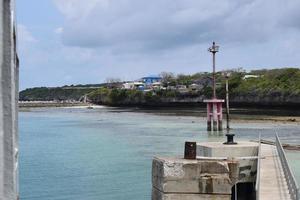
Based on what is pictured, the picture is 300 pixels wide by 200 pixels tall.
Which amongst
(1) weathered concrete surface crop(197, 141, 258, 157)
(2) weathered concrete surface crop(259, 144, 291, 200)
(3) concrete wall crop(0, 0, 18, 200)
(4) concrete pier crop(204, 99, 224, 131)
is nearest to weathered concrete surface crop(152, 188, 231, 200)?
(2) weathered concrete surface crop(259, 144, 291, 200)

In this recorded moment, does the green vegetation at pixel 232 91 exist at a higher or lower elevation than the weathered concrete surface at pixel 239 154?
higher

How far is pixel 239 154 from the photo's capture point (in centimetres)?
1870

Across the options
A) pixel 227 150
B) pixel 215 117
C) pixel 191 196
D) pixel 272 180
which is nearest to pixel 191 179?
pixel 191 196

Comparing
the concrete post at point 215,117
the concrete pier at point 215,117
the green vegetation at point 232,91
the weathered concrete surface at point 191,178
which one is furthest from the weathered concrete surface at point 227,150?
the green vegetation at point 232,91

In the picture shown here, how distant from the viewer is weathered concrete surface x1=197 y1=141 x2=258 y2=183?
17719 mm

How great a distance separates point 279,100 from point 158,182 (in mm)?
104681

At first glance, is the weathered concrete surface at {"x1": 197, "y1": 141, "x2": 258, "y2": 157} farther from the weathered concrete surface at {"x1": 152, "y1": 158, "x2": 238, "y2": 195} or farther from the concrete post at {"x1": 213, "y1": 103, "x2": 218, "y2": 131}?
the concrete post at {"x1": 213, "y1": 103, "x2": 218, "y2": 131}

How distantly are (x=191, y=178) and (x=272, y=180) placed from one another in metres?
4.62

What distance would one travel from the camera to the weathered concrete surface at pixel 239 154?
1772 centimetres

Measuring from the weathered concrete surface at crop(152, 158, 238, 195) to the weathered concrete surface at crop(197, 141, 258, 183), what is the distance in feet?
18.0

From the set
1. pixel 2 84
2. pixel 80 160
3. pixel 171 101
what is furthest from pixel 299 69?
pixel 2 84

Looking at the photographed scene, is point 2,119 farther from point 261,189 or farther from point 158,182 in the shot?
point 261,189

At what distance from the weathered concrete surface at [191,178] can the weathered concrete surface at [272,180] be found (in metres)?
1.39

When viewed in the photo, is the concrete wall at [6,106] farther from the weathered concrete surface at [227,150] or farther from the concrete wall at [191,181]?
the weathered concrete surface at [227,150]
